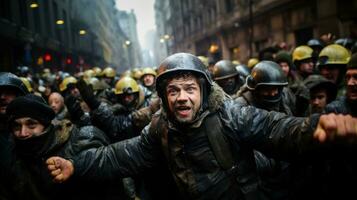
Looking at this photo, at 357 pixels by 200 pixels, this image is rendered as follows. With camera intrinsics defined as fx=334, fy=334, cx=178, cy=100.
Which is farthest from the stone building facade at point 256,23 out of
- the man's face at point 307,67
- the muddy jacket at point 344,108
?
the muddy jacket at point 344,108

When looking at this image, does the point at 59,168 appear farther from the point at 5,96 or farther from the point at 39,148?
the point at 5,96

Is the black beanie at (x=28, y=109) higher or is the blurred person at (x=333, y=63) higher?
the blurred person at (x=333, y=63)

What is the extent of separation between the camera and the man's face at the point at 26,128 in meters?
2.77

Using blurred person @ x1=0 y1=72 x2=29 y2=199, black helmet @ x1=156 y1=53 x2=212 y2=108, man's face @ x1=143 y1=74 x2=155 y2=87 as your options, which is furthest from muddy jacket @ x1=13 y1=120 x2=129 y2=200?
man's face @ x1=143 y1=74 x2=155 y2=87

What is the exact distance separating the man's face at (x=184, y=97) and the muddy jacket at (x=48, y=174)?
0.86 metres

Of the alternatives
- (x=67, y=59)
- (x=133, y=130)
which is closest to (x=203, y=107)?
(x=133, y=130)

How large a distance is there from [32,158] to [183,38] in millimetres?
49082

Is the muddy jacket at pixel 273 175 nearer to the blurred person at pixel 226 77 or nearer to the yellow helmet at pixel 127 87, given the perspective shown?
the blurred person at pixel 226 77

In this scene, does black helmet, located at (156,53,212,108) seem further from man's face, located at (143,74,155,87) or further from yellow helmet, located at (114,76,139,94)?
man's face, located at (143,74,155,87)

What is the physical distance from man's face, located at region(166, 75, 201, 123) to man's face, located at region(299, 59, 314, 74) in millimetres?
4708

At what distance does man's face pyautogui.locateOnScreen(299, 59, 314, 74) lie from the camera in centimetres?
674

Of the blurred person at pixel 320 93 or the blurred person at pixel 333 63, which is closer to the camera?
the blurred person at pixel 320 93

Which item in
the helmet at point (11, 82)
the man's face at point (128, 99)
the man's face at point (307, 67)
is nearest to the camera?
the helmet at point (11, 82)

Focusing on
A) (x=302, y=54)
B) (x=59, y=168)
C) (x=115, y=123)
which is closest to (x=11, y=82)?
(x=115, y=123)
